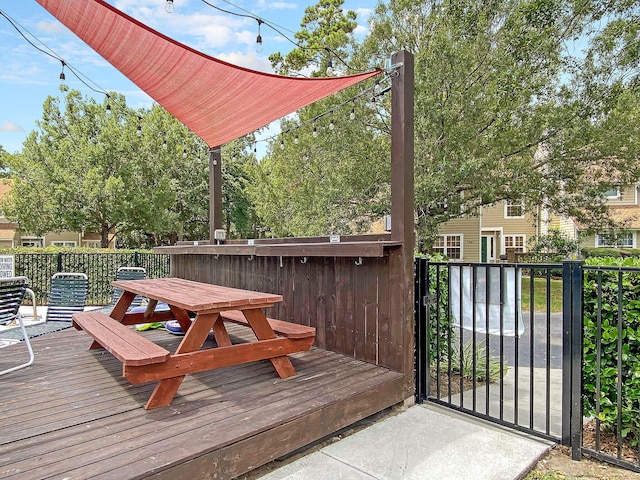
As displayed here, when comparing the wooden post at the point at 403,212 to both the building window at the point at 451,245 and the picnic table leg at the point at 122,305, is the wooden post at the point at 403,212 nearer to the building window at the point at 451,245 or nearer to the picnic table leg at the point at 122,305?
the picnic table leg at the point at 122,305

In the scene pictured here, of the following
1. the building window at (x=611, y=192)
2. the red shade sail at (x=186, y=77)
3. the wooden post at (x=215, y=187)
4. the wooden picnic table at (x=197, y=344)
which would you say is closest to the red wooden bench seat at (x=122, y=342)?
the wooden picnic table at (x=197, y=344)

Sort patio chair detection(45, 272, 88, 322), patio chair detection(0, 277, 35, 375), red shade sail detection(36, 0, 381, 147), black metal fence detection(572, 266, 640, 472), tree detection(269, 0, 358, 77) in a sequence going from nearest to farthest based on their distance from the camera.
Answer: black metal fence detection(572, 266, 640, 472) → patio chair detection(0, 277, 35, 375) → red shade sail detection(36, 0, 381, 147) → patio chair detection(45, 272, 88, 322) → tree detection(269, 0, 358, 77)

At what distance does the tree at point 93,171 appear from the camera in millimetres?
13547

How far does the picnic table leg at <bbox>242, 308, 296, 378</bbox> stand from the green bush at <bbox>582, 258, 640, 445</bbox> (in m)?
1.88

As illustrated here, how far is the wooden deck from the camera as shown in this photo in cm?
173

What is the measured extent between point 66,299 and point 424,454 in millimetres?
4557

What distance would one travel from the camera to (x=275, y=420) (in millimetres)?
2119

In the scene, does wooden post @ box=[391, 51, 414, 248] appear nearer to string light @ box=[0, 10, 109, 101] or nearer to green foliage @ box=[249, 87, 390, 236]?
string light @ box=[0, 10, 109, 101]

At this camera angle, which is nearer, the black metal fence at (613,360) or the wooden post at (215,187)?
the black metal fence at (613,360)

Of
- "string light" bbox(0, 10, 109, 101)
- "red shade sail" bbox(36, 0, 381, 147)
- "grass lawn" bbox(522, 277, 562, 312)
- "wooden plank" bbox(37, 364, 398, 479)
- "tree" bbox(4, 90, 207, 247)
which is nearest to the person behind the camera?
"wooden plank" bbox(37, 364, 398, 479)

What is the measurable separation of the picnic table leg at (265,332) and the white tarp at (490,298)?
131cm

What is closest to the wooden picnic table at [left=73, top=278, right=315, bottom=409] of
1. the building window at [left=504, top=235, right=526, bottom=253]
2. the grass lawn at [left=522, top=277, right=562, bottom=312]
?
the grass lawn at [left=522, top=277, right=562, bottom=312]

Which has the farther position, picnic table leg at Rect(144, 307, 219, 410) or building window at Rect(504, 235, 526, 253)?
building window at Rect(504, 235, 526, 253)

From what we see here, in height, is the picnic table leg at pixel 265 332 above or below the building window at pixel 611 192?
below
